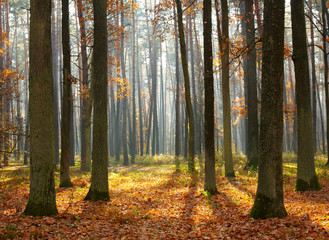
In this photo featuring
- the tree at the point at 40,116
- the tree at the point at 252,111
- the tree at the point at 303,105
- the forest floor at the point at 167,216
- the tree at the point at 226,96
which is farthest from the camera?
the tree at the point at 252,111

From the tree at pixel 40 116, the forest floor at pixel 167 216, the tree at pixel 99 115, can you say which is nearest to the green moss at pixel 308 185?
the forest floor at pixel 167 216

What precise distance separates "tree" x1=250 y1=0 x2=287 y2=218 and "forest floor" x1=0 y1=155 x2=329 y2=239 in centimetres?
44

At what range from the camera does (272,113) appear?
5.78m

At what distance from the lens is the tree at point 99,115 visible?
26.6 ft

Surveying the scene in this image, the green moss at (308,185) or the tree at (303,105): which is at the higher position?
the tree at (303,105)

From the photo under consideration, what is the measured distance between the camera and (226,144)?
38.9 feet

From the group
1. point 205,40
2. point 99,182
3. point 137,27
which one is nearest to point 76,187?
point 99,182

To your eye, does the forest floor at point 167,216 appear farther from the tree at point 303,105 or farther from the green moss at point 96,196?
the tree at point 303,105

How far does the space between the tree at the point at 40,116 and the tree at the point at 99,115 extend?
207cm

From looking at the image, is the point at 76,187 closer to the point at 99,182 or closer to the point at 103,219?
the point at 99,182

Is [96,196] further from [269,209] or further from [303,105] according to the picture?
[303,105]

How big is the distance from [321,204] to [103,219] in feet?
17.7

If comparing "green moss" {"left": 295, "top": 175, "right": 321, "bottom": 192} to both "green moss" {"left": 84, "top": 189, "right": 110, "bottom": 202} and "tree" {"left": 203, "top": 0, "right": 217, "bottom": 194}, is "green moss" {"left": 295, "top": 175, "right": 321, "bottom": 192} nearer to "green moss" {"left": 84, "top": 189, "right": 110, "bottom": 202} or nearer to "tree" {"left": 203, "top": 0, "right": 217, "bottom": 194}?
"tree" {"left": 203, "top": 0, "right": 217, "bottom": 194}

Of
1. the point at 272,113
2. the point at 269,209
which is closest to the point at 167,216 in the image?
the point at 269,209
